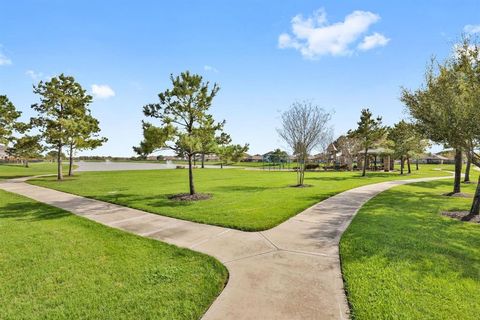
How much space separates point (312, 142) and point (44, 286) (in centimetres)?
1773

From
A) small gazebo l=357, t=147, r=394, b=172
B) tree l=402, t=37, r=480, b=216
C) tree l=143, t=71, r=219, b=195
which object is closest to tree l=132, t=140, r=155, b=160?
tree l=143, t=71, r=219, b=195

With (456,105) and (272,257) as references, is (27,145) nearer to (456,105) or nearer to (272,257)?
(272,257)

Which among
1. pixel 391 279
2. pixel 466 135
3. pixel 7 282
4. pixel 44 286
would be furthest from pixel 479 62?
pixel 7 282

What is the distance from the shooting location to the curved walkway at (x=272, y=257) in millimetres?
3395

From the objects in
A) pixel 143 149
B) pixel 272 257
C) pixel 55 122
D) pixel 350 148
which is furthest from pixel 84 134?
pixel 350 148

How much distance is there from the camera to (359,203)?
10.9 m

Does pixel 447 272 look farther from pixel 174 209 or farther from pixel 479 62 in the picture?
pixel 479 62

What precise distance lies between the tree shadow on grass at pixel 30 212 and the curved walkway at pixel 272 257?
0.66 m

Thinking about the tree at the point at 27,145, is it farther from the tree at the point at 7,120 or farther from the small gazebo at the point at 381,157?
the small gazebo at the point at 381,157

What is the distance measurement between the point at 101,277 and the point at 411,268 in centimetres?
542

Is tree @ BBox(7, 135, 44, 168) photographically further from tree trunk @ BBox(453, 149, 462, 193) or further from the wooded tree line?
tree trunk @ BBox(453, 149, 462, 193)

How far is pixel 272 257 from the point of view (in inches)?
198

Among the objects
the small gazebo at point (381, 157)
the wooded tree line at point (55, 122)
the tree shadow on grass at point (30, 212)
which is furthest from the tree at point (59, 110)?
the small gazebo at point (381, 157)

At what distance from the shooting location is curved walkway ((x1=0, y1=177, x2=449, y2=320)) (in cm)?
339
